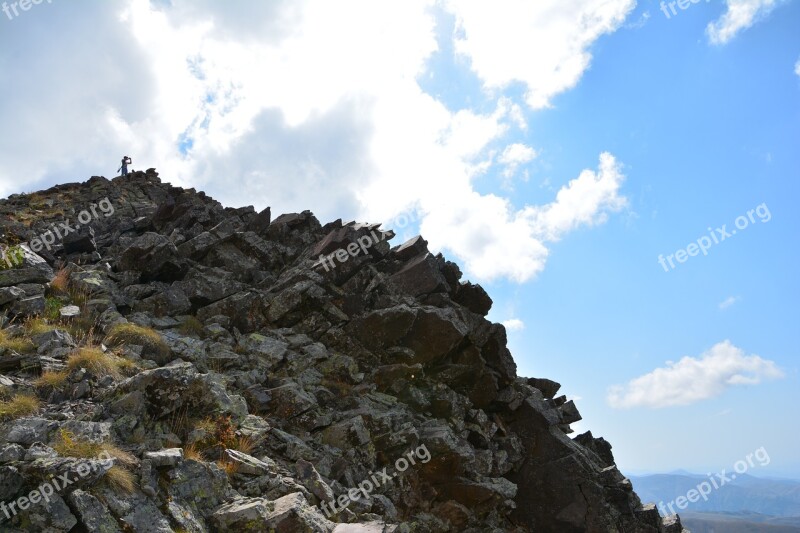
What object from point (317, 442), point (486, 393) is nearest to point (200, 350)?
point (317, 442)

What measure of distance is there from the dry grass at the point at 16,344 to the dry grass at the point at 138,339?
2161mm

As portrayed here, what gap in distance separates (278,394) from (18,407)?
7.22m

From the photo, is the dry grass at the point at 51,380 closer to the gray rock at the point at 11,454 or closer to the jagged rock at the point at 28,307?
the gray rock at the point at 11,454

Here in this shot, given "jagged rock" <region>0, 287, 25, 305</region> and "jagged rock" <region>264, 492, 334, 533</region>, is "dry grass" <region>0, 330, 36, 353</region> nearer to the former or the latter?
"jagged rock" <region>0, 287, 25, 305</region>

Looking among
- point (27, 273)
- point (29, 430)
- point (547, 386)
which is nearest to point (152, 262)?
point (27, 273)

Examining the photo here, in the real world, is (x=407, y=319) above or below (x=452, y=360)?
above

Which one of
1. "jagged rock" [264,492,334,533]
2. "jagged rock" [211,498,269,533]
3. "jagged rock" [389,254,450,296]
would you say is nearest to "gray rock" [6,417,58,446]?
"jagged rock" [211,498,269,533]

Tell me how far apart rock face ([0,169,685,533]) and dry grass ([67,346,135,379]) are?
9cm

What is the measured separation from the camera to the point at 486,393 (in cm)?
2445

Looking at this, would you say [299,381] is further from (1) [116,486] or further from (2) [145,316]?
(1) [116,486]

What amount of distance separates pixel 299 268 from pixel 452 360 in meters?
8.83

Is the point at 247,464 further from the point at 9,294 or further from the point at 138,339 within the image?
the point at 9,294

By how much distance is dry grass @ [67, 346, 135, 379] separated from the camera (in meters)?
13.7

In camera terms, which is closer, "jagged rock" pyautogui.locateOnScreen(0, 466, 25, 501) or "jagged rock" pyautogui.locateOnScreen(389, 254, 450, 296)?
"jagged rock" pyautogui.locateOnScreen(0, 466, 25, 501)
